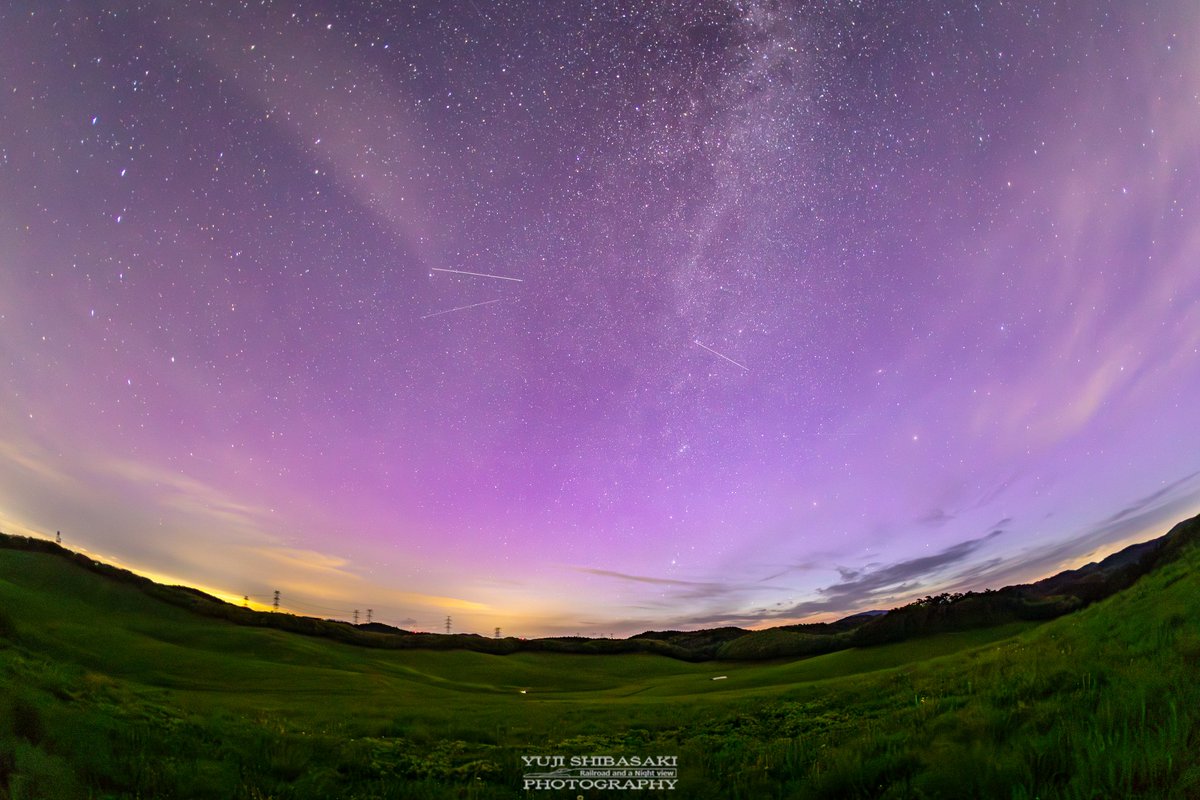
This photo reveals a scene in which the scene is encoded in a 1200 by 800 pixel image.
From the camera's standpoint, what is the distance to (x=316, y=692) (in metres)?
36.5

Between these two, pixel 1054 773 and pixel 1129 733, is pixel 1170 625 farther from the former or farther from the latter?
pixel 1054 773

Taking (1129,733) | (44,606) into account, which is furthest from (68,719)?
(44,606)

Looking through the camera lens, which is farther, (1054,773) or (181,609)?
(181,609)

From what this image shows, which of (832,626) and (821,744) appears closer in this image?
(821,744)

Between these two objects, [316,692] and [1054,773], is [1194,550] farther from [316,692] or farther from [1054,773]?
[316,692]

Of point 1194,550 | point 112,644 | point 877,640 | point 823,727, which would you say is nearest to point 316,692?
point 112,644

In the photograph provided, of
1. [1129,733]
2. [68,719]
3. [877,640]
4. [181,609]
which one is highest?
[1129,733]

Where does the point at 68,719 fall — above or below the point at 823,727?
above

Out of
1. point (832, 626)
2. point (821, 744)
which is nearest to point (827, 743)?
point (821, 744)

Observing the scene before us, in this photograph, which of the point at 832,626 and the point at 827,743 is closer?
the point at 827,743

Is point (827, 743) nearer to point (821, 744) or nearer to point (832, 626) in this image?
point (821, 744)

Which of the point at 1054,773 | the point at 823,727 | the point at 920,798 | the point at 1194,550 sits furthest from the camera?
the point at 1194,550

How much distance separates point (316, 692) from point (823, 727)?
128 ft

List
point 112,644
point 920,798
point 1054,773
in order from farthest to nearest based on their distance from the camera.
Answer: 1. point 112,644
2. point 920,798
3. point 1054,773
